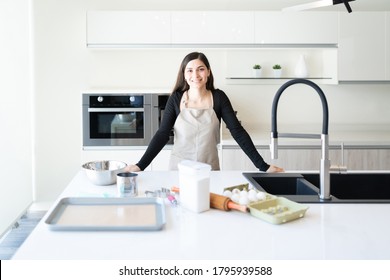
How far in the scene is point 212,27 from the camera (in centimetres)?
436

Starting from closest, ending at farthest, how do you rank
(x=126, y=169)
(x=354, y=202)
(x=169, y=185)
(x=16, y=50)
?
1. (x=354, y=202)
2. (x=169, y=185)
3. (x=126, y=169)
4. (x=16, y=50)

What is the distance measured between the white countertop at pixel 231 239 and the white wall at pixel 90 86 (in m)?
3.14

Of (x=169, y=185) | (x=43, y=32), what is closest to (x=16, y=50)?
(x=43, y=32)

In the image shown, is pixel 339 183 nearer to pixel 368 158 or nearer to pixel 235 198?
pixel 235 198

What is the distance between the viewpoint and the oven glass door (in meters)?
4.30

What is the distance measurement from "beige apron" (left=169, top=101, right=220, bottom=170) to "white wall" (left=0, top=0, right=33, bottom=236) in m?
1.71

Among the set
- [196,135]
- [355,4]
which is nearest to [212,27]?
[355,4]

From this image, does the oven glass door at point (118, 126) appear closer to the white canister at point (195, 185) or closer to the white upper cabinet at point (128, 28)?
the white upper cabinet at point (128, 28)

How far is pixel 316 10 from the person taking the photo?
4574mm

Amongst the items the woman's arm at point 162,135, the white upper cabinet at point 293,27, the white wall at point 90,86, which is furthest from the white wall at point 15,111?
the white upper cabinet at point 293,27

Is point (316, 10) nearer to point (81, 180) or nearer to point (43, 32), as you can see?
point (43, 32)

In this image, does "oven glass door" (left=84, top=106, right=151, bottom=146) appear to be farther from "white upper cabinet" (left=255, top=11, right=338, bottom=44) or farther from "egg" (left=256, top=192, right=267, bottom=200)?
"egg" (left=256, top=192, right=267, bottom=200)

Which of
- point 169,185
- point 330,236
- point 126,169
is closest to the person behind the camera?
point 330,236

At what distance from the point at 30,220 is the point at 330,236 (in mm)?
3735
